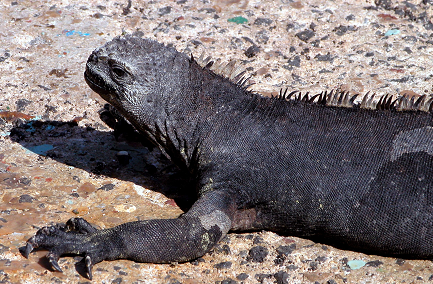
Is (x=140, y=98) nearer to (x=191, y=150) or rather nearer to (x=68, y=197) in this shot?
(x=191, y=150)

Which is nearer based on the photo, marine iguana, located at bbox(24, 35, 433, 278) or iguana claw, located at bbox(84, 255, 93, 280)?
iguana claw, located at bbox(84, 255, 93, 280)

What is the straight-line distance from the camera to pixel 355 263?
333 cm

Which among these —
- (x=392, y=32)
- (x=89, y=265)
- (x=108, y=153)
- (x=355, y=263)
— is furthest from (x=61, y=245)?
(x=392, y=32)

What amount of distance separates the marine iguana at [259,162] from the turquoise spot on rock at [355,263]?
0.11 metres

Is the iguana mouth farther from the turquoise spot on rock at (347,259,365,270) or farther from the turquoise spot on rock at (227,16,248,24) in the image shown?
the turquoise spot on rock at (227,16,248,24)

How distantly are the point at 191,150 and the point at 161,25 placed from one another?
101 inches

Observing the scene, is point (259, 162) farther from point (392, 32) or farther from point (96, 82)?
point (392, 32)

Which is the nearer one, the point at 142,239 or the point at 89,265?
the point at 89,265

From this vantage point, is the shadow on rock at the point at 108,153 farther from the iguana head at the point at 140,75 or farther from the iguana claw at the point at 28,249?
the iguana claw at the point at 28,249

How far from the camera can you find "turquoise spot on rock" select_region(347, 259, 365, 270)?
329 cm

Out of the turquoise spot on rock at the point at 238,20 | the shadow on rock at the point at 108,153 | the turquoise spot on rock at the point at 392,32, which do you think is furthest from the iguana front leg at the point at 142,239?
the turquoise spot on rock at the point at 392,32

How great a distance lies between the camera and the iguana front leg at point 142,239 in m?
3.14

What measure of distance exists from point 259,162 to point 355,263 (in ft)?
3.06

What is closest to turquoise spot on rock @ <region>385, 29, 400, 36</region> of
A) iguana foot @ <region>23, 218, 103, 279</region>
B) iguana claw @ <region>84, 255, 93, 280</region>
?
iguana foot @ <region>23, 218, 103, 279</region>
